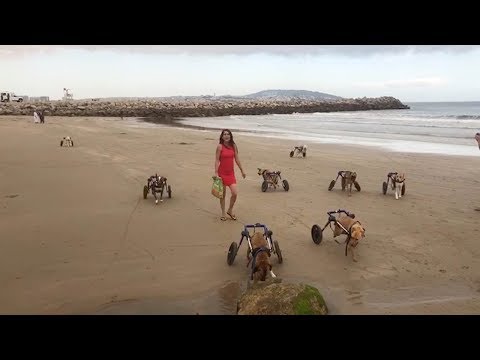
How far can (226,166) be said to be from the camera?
25.1 feet

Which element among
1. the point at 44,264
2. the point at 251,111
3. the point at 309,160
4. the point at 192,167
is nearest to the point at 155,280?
the point at 44,264

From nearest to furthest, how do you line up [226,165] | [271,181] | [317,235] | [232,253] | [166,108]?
[232,253] < [317,235] < [226,165] < [271,181] < [166,108]

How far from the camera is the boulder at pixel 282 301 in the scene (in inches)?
156

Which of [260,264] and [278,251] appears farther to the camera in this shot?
[278,251]

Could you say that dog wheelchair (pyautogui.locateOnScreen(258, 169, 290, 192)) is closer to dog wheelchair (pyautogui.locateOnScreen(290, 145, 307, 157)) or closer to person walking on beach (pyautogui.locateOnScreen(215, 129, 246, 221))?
person walking on beach (pyautogui.locateOnScreen(215, 129, 246, 221))

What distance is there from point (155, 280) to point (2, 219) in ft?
13.0

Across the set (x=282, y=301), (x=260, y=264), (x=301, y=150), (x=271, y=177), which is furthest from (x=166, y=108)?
(x=282, y=301)

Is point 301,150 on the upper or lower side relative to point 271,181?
upper

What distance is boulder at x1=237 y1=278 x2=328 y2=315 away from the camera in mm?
3953

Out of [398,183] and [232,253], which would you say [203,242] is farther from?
[398,183]

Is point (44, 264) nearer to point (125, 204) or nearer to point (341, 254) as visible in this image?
point (125, 204)

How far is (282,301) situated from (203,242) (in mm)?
2744

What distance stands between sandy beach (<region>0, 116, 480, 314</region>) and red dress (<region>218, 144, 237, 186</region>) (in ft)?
2.64
